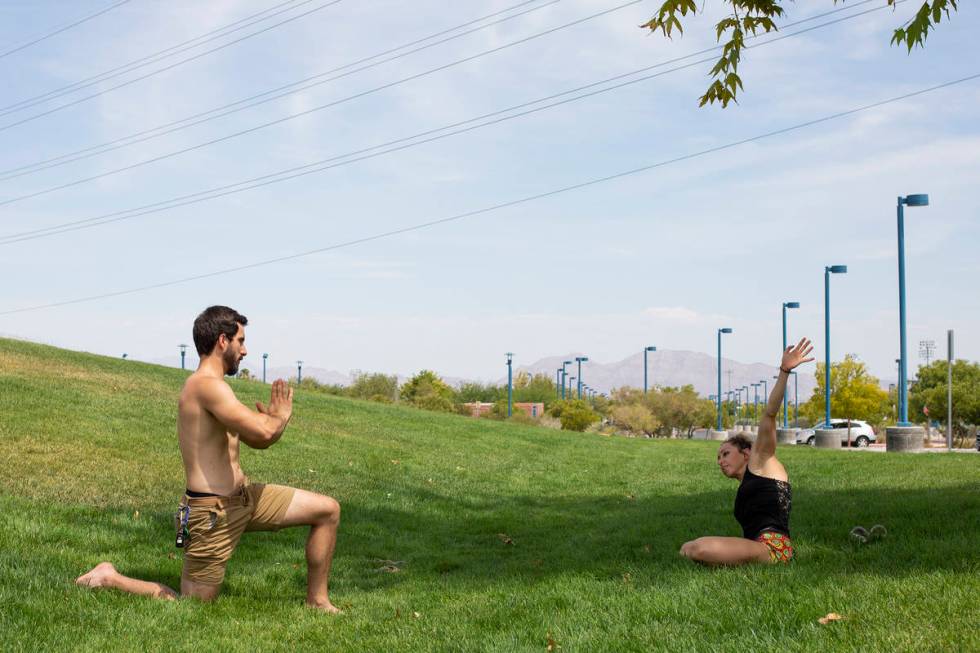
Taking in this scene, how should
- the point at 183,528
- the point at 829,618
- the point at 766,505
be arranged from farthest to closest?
the point at 766,505 < the point at 183,528 < the point at 829,618

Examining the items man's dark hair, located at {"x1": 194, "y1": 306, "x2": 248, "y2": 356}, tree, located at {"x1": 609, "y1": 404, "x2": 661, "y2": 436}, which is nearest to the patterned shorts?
man's dark hair, located at {"x1": 194, "y1": 306, "x2": 248, "y2": 356}

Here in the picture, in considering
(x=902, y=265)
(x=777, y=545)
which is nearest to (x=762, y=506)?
(x=777, y=545)

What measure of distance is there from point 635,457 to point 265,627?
1971cm

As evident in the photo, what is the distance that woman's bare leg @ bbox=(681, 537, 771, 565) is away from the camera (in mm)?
6828

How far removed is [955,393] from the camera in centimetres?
6278

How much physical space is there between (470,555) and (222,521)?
12.0 feet

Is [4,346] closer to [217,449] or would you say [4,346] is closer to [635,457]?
[635,457]

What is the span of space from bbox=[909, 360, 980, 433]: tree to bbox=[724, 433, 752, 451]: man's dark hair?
196 ft

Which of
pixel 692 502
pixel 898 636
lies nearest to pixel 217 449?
pixel 898 636

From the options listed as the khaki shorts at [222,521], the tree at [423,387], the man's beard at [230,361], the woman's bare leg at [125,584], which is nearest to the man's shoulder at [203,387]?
the man's beard at [230,361]

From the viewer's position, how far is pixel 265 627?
19.3 feet

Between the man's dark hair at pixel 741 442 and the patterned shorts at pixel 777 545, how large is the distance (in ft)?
2.40

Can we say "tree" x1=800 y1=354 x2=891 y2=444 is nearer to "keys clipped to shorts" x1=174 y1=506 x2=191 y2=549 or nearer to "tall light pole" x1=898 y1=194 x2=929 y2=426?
"tall light pole" x1=898 y1=194 x2=929 y2=426

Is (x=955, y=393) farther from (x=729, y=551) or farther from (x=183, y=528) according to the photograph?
(x=183, y=528)
